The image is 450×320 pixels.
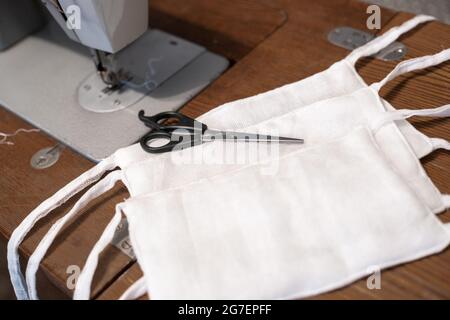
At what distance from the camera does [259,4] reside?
3.01 feet

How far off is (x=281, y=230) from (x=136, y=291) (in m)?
0.17

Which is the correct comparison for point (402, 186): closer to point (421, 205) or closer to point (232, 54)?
point (421, 205)

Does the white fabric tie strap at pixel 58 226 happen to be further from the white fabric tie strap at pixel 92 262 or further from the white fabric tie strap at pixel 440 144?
the white fabric tie strap at pixel 440 144

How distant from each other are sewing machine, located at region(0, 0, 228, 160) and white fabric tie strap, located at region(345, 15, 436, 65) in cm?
22

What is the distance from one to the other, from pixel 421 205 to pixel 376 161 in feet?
0.24

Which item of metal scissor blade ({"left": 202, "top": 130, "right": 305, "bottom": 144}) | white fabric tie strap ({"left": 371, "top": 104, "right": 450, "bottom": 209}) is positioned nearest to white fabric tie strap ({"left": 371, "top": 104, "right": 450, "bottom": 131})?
white fabric tie strap ({"left": 371, "top": 104, "right": 450, "bottom": 209})

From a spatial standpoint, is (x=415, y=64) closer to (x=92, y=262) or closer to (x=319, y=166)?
(x=319, y=166)

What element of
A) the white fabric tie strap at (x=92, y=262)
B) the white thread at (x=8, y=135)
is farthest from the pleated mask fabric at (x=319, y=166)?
the white thread at (x=8, y=135)

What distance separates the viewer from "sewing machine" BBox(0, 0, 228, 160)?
64cm

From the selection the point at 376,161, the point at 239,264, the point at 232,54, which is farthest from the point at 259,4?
the point at 239,264

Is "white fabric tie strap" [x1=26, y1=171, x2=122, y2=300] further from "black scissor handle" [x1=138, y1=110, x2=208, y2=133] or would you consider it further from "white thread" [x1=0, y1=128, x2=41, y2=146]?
"white thread" [x1=0, y1=128, x2=41, y2=146]

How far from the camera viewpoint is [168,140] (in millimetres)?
630
